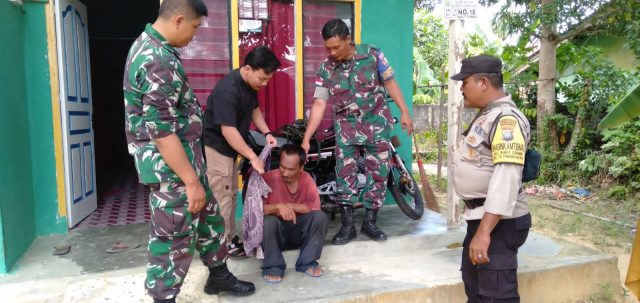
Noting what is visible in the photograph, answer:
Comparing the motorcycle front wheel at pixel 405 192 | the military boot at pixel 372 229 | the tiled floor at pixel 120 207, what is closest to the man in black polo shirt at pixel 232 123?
the military boot at pixel 372 229

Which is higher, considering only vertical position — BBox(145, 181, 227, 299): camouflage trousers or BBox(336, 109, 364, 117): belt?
BBox(336, 109, 364, 117): belt

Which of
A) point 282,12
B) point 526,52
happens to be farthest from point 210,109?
point 526,52

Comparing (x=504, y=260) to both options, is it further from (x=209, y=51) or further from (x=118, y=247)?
(x=209, y=51)

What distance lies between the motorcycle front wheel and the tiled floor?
8.42 feet

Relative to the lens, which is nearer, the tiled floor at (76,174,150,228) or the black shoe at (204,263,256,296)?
the black shoe at (204,263,256,296)

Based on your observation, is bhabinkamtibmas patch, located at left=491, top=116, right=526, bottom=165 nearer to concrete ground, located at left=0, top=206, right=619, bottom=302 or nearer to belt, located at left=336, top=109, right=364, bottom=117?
concrete ground, located at left=0, top=206, right=619, bottom=302

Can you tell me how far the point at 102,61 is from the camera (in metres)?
10.3

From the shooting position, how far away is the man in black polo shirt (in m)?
3.03

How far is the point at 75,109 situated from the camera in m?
4.42

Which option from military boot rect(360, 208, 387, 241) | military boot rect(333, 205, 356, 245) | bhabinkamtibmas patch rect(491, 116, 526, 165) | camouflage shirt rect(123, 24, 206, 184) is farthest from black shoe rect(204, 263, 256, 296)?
bhabinkamtibmas patch rect(491, 116, 526, 165)

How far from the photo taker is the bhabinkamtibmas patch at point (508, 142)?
208cm

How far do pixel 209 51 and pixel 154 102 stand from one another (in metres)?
2.48

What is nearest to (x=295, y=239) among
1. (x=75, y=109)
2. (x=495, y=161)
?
(x=495, y=161)

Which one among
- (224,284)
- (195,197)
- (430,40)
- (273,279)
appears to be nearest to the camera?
(195,197)
